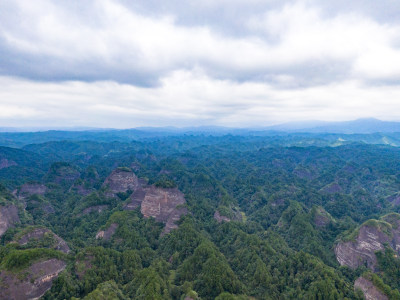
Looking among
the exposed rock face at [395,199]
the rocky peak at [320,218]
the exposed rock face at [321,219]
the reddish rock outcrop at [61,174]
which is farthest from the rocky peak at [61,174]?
the exposed rock face at [395,199]

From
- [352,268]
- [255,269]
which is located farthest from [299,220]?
[255,269]

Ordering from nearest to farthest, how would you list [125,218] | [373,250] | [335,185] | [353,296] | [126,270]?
1. [353,296]
2. [126,270]
3. [373,250]
4. [125,218]
5. [335,185]

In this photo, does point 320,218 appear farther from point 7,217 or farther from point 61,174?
point 61,174

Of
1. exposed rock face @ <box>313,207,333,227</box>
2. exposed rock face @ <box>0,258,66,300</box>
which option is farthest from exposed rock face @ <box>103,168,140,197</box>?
exposed rock face @ <box>313,207,333,227</box>

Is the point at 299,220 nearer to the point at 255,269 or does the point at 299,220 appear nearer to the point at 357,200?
the point at 255,269

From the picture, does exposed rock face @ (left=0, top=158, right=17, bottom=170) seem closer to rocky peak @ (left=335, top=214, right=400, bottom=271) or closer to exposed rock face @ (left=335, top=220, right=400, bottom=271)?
rocky peak @ (left=335, top=214, right=400, bottom=271)

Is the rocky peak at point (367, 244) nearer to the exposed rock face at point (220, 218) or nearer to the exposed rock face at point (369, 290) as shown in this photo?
the exposed rock face at point (369, 290)
